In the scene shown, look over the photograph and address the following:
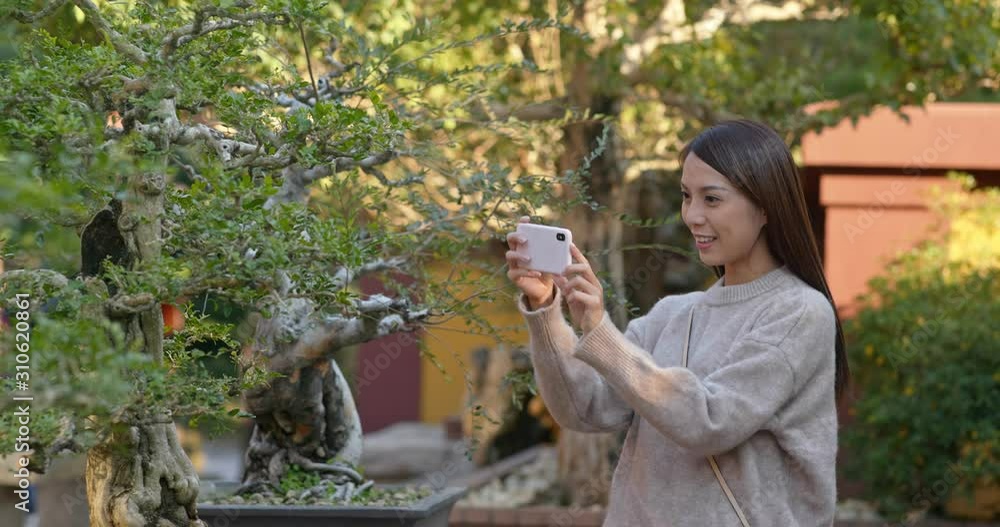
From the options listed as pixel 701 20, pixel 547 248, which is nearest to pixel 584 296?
pixel 547 248

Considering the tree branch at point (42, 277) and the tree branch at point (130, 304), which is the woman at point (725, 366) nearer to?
the tree branch at point (130, 304)

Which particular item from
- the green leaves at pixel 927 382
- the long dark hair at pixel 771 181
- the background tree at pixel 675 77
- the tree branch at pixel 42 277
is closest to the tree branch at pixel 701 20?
the background tree at pixel 675 77

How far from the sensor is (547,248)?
2.20 meters

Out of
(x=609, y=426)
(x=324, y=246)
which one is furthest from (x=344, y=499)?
(x=324, y=246)

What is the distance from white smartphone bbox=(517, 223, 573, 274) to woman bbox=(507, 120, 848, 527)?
24mm

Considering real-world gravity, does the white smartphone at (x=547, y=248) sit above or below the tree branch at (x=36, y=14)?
below

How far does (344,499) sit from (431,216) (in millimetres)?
786

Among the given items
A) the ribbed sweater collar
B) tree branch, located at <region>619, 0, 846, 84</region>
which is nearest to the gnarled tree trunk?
the ribbed sweater collar

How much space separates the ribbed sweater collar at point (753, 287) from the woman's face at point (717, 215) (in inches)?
2.2

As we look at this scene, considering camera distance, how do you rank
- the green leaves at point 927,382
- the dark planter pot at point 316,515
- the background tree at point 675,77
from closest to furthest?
1. the dark planter pot at point 316,515
2. the background tree at point 675,77
3. the green leaves at point 927,382

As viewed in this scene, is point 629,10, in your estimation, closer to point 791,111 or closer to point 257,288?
point 791,111

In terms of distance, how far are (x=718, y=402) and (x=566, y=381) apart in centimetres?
32

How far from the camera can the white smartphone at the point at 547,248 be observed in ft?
7.18

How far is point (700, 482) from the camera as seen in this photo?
2258mm
